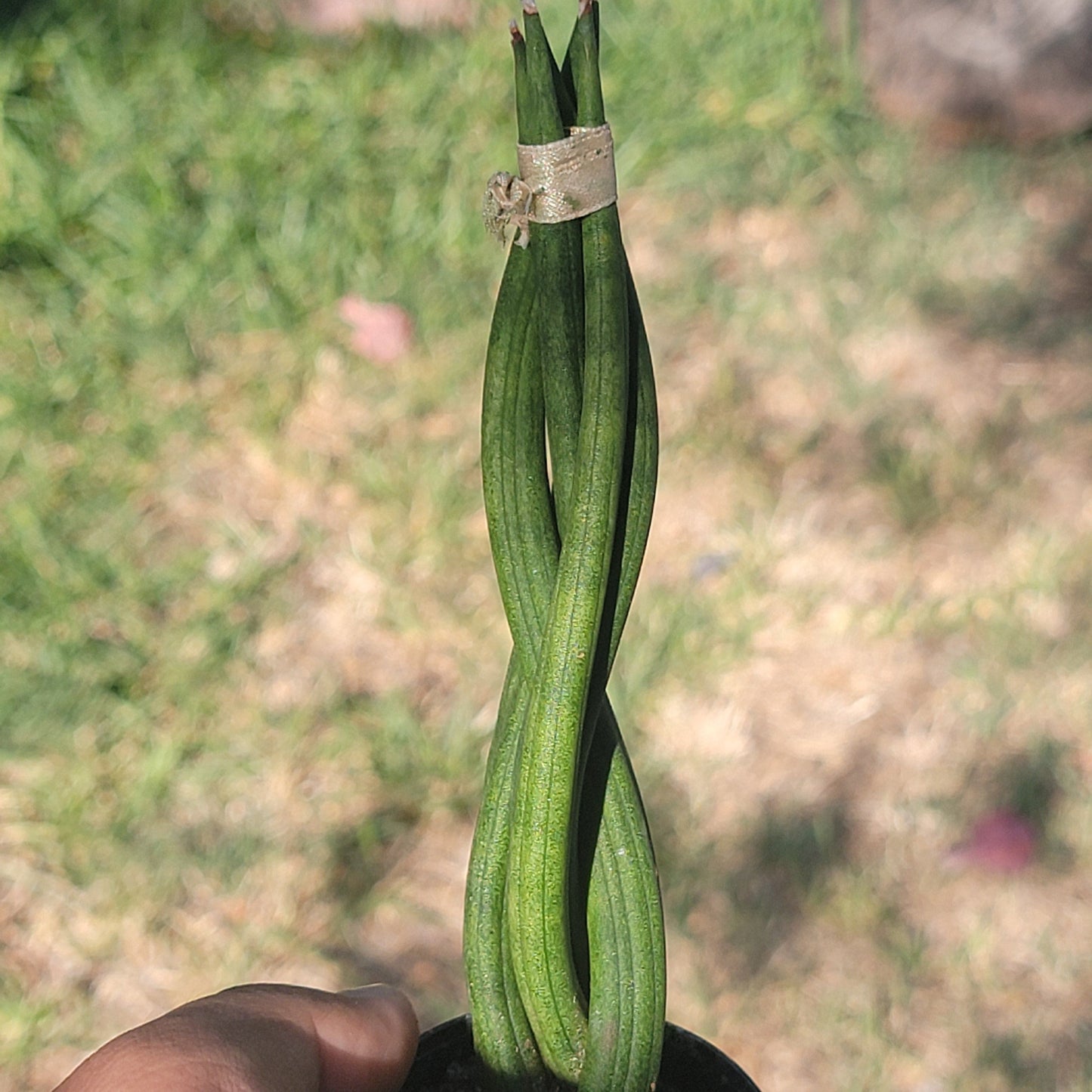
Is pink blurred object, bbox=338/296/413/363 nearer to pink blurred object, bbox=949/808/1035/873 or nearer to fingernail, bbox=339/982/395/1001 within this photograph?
pink blurred object, bbox=949/808/1035/873

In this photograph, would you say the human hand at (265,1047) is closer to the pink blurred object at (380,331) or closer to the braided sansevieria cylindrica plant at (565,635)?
the braided sansevieria cylindrica plant at (565,635)

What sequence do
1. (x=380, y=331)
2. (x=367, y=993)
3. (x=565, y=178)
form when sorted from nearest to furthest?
(x=565, y=178) < (x=367, y=993) < (x=380, y=331)

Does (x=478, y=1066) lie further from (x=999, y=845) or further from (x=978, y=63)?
(x=978, y=63)

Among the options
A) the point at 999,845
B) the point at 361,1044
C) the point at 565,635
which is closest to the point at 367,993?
the point at 361,1044

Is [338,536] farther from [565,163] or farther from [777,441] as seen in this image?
[565,163]

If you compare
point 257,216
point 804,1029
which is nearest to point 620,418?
point 804,1029

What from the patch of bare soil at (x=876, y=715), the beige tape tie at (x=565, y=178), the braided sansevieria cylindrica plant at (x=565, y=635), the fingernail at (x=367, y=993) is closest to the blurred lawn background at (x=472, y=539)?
the patch of bare soil at (x=876, y=715)

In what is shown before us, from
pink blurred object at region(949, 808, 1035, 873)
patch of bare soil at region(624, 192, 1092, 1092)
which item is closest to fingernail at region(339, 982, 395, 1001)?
patch of bare soil at region(624, 192, 1092, 1092)
